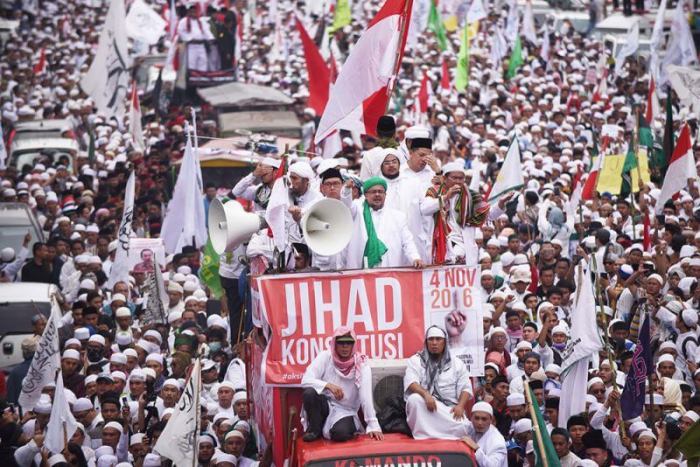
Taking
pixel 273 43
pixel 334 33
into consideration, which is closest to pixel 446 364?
pixel 334 33

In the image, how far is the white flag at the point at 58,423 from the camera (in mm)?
11836

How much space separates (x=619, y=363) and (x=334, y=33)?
20.7 meters

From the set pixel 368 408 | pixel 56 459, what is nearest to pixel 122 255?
pixel 56 459

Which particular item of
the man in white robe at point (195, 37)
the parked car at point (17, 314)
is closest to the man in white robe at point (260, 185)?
the parked car at point (17, 314)

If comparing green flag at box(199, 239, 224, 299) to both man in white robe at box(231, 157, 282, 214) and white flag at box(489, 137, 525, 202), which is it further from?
white flag at box(489, 137, 525, 202)

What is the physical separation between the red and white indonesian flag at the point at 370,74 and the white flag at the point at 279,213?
2.52 metres

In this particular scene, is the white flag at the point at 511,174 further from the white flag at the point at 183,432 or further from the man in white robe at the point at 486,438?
the man in white robe at the point at 486,438

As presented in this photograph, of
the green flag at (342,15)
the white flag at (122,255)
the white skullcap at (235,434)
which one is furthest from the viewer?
the green flag at (342,15)

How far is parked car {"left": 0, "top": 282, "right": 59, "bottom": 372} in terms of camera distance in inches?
587

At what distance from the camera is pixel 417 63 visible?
34.9 m

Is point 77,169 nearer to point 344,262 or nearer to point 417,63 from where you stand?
point 417,63

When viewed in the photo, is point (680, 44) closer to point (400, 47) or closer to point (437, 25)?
point (437, 25)

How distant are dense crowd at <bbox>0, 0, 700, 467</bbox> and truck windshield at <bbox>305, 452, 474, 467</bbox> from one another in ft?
0.88

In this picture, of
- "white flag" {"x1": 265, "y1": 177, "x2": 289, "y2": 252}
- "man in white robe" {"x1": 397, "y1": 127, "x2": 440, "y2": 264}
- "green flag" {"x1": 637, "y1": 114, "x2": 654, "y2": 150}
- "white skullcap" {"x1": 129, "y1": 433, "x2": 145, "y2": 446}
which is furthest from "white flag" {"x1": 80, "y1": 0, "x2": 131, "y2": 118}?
"white flag" {"x1": 265, "y1": 177, "x2": 289, "y2": 252}
